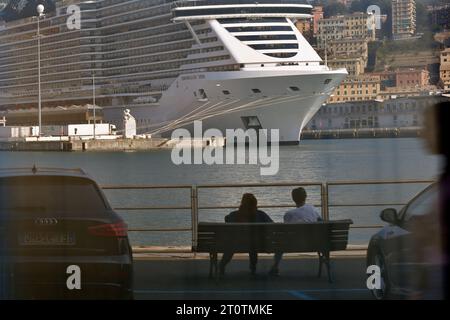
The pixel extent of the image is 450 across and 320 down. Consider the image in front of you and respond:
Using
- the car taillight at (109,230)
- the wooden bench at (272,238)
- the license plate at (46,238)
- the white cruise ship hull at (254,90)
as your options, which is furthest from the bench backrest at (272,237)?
the white cruise ship hull at (254,90)

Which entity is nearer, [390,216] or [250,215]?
[390,216]

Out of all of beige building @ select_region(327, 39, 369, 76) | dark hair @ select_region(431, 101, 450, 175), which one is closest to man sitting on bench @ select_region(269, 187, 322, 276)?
beige building @ select_region(327, 39, 369, 76)

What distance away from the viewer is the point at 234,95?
4769cm

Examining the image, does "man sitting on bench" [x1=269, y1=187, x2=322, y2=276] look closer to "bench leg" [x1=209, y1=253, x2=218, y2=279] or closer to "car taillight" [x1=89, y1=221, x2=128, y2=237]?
"bench leg" [x1=209, y1=253, x2=218, y2=279]

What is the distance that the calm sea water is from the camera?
5.46 meters

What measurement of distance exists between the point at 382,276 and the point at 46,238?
1.69 metres

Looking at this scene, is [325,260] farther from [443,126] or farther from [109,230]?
[443,126]

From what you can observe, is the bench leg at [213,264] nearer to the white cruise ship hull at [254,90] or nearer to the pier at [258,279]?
the pier at [258,279]

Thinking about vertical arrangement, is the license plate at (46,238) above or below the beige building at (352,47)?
below

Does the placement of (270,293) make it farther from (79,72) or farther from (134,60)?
(134,60)

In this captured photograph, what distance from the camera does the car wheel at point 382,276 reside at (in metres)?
4.91

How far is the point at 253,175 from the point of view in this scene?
14.3 meters

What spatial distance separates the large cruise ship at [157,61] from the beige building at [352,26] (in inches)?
9.3

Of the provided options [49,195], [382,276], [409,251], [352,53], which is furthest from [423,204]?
[352,53]
